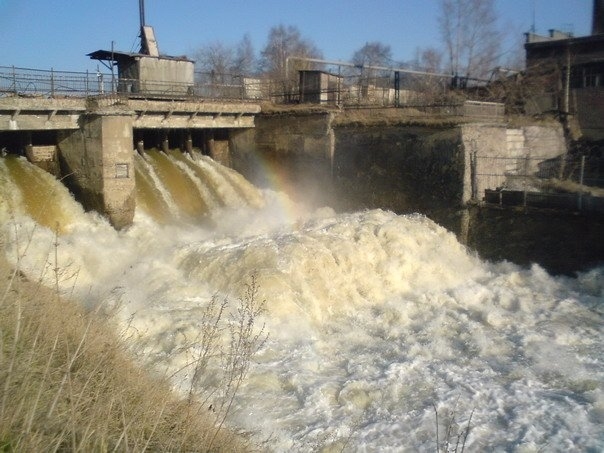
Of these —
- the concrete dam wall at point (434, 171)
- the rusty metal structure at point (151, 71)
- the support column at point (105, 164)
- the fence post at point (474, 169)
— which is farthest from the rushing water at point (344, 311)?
the rusty metal structure at point (151, 71)

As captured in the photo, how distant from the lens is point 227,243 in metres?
12.2

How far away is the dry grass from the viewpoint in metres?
3.04

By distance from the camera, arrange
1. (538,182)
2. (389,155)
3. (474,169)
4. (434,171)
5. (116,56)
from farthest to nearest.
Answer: (116,56) → (389,155) → (538,182) → (434,171) → (474,169)

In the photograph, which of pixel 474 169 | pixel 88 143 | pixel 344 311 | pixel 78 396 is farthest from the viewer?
pixel 474 169

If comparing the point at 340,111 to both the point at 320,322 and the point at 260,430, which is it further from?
the point at 260,430

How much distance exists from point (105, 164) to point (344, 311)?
685 cm

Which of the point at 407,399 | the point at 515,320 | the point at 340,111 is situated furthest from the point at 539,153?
the point at 407,399

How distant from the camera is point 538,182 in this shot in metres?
15.2

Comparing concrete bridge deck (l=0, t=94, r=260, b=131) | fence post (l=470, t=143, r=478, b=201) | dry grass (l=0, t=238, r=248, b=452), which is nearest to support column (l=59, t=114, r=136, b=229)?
concrete bridge deck (l=0, t=94, r=260, b=131)

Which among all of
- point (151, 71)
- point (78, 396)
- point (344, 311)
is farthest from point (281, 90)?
point (78, 396)

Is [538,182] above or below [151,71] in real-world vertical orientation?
below

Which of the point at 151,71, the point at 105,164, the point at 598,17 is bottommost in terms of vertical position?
the point at 105,164

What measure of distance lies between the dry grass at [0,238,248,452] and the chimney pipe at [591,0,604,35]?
36.1 m

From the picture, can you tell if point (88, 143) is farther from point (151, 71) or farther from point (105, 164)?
point (151, 71)
